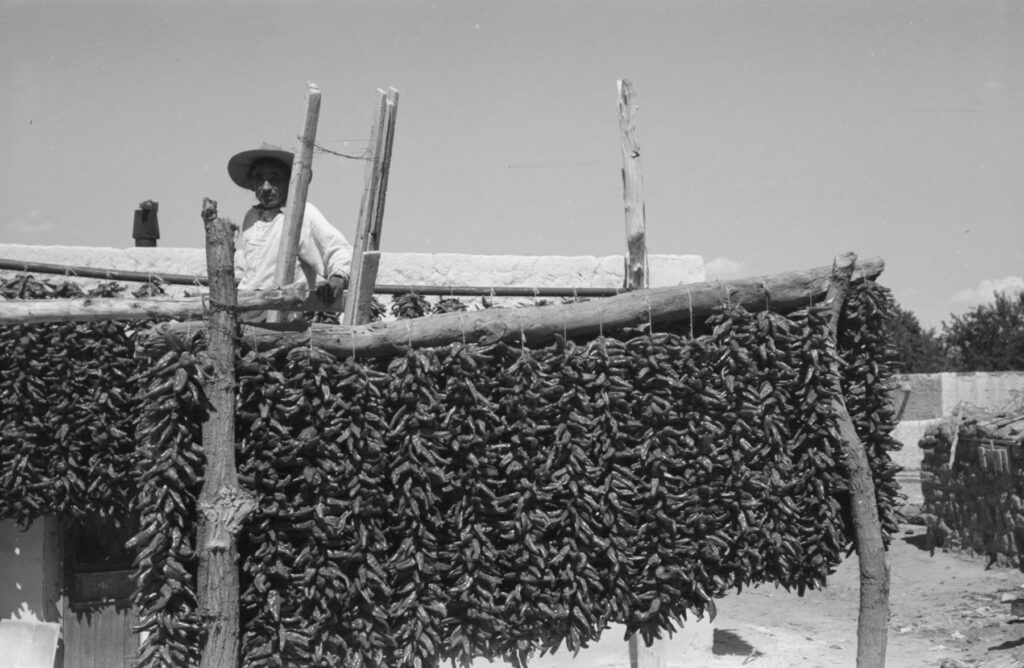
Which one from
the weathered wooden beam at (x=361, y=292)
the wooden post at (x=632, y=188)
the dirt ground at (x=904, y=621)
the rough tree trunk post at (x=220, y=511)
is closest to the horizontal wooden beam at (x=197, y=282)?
the wooden post at (x=632, y=188)

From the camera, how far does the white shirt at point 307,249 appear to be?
5.14m

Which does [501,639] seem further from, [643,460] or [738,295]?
[738,295]

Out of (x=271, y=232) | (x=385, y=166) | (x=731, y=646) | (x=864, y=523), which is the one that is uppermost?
(x=385, y=166)

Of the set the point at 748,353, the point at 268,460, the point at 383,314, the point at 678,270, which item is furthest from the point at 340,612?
the point at 678,270

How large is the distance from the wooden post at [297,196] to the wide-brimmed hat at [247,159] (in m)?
0.45

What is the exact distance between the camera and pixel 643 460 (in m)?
4.33

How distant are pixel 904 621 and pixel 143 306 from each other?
9082 millimetres

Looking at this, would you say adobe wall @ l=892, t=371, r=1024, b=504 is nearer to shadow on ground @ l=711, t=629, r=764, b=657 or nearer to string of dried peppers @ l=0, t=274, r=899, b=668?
shadow on ground @ l=711, t=629, r=764, b=657

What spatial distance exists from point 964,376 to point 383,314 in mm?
16042

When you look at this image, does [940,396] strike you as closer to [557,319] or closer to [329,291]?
[557,319]

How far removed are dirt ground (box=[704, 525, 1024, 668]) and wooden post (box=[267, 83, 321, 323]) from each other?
4962mm

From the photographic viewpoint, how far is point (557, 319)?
4.38 m

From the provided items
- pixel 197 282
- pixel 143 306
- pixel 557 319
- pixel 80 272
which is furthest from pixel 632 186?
pixel 80 272

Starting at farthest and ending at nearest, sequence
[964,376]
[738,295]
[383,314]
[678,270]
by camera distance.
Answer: [964,376], [678,270], [383,314], [738,295]
